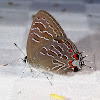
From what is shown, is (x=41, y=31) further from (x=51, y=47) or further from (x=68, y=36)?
(x=68, y=36)

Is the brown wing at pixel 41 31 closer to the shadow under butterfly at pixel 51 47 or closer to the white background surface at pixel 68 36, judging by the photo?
the shadow under butterfly at pixel 51 47

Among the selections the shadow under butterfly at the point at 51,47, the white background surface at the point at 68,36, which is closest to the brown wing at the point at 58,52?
the shadow under butterfly at the point at 51,47

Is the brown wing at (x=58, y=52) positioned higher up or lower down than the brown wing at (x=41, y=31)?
lower down

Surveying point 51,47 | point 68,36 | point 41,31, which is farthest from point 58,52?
point 68,36

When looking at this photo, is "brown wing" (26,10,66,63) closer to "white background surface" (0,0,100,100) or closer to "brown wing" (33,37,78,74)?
"brown wing" (33,37,78,74)

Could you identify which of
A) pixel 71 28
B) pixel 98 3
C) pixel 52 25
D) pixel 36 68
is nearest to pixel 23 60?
pixel 36 68

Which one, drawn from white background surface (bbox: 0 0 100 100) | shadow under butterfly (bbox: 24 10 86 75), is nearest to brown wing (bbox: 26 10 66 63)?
shadow under butterfly (bbox: 24 10 86 75)
